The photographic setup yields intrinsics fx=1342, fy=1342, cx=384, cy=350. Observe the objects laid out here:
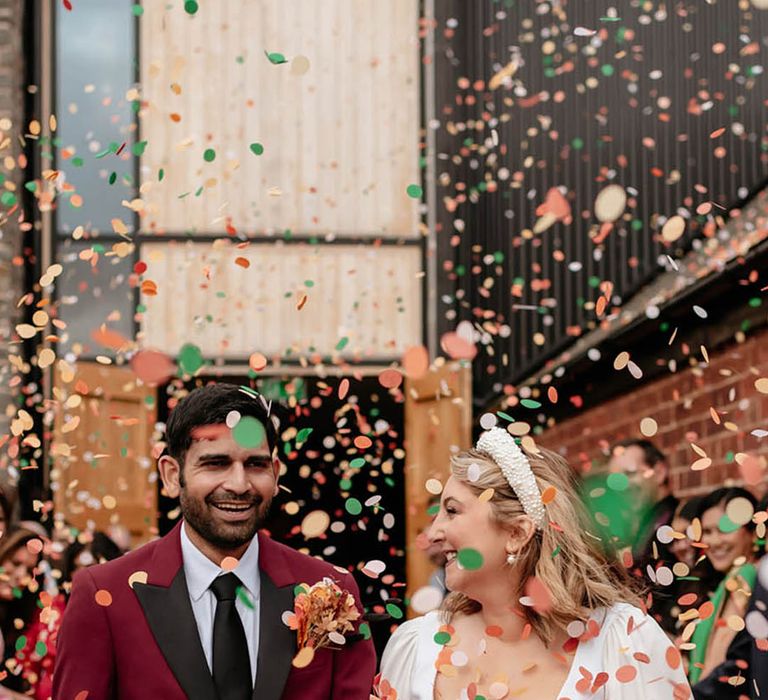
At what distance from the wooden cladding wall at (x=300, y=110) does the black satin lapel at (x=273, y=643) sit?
21.1 feet

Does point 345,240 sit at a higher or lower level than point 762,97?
lower

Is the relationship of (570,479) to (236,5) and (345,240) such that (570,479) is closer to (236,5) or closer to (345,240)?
(345,240)

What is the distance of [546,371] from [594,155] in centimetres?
163

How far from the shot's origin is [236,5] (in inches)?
352

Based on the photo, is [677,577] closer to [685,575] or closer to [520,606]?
[685,575]

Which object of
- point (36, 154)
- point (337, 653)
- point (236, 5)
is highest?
point (236, 5)

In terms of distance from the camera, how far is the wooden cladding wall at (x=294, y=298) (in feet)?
28.6

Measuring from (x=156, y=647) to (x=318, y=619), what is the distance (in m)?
0.29

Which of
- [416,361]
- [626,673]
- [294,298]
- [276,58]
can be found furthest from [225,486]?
[294,298]

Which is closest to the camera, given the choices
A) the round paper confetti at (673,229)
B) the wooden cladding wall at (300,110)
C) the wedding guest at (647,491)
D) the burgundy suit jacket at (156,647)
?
the burgundy suit jacket at (156,647)

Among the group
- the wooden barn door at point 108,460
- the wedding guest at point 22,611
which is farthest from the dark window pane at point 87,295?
the wedding guest at point 22,611

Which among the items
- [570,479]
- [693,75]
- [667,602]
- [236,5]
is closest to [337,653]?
[570,479]

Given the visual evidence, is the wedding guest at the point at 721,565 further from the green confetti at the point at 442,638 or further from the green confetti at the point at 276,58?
the green confetti at the point at 276,58

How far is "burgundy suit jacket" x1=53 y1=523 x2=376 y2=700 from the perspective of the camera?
239cm
